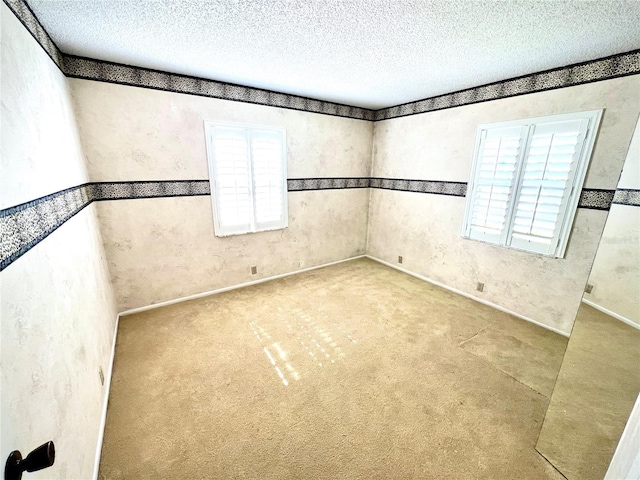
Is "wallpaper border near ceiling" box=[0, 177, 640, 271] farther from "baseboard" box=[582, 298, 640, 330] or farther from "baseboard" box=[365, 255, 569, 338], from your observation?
"baseboard" box=[365, 255, 569, 338]

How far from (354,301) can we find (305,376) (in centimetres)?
129

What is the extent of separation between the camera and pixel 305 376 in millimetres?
2027

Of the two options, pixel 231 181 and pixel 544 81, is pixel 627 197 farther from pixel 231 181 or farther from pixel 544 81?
pixel 231 181

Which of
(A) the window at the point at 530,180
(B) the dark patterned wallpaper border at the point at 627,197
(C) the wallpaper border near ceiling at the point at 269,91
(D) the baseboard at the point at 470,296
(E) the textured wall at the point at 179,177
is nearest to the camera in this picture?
(B) the dark patterned wallpaper border at the point at 627,197

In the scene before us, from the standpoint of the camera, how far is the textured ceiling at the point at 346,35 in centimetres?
151

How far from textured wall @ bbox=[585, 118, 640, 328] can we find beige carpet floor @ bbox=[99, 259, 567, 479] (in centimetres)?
81

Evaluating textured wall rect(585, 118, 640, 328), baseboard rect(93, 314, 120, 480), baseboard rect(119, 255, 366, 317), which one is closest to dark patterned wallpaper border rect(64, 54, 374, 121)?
baseboard rect(119, 255, 366, 317)

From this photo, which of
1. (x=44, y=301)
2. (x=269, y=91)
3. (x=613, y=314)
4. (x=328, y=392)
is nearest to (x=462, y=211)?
(x=613, y=314)

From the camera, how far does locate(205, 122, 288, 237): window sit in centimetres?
297

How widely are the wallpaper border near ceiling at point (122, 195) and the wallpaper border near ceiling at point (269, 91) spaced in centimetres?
91

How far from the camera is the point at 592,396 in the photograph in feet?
5.41

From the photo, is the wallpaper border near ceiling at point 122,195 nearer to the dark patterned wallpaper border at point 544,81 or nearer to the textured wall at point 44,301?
the textured wall at point 44,301

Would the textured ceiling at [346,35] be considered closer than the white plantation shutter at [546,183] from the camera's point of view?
Yes

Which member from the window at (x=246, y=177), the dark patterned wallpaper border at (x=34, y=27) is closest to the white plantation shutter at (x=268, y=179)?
the window at (x=246, y=177)
